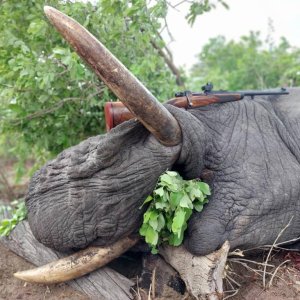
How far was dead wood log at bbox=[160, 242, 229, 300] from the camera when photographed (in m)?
2.54

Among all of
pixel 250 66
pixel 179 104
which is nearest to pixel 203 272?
pixel 179 104

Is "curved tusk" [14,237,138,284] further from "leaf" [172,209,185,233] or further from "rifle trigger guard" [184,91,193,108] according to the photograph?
"rifle trigger guard" [184,91,193,108]

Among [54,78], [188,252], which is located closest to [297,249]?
[188,252]

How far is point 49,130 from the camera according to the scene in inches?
179

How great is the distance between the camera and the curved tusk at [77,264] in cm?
273

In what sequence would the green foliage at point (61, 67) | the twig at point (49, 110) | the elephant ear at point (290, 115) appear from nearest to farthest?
1. the elephant ear at point (290, 115)
2. the green foliage at point (61, 67)
3. the twig at point (49, 110)

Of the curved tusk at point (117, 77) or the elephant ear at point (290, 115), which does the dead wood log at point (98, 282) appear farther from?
the elephant ear at point (290, 115)

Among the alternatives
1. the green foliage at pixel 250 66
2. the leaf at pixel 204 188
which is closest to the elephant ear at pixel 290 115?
the leaf at pixel 204 188

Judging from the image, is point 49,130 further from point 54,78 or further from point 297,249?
point 297,249

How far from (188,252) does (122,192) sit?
48cm

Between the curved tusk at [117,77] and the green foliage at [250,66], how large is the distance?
193 inches

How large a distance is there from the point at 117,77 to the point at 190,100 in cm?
92

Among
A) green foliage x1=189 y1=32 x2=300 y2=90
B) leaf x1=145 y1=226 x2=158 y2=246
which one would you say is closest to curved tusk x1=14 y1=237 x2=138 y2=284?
leaf x1=145 y1=226 x2=158 y2=246

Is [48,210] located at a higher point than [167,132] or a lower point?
lower
